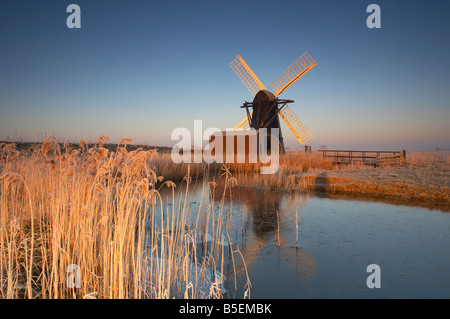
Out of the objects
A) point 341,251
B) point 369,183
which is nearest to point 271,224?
point 341,251

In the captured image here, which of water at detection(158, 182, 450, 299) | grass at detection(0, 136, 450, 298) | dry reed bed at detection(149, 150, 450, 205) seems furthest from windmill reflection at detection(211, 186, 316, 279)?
dry reed bed at detection(149, 150, 450, 205)

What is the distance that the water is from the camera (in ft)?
12.0

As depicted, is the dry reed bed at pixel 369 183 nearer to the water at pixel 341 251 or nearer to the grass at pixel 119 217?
the grass at pixel 119 217

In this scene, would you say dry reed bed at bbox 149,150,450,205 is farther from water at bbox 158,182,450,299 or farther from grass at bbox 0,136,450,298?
water at bbox 158,182,450,299

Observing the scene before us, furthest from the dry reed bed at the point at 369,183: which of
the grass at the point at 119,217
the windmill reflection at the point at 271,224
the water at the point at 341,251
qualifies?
the water at the point at 341,251

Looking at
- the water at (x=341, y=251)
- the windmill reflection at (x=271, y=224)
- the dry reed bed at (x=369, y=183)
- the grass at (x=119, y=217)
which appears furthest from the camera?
the dry reed bed at (x=369, y=183)

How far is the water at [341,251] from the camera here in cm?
365

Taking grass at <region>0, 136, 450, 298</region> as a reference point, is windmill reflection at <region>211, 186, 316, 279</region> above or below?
below

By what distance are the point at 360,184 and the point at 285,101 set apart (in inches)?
345

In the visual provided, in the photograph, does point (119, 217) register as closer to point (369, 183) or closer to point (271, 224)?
point (271, 224)
